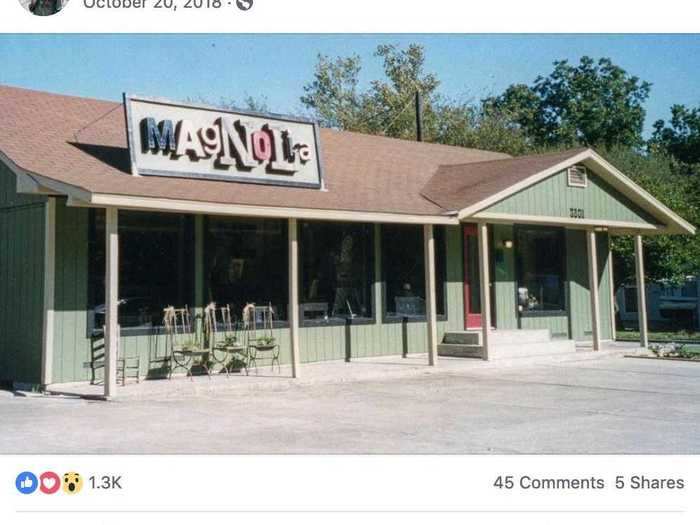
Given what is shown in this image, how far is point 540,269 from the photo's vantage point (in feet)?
50.4

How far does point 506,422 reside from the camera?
7453 millimetres

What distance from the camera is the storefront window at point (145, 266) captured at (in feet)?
33.0

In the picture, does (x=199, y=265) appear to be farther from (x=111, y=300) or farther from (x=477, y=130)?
(x=477, y=130)

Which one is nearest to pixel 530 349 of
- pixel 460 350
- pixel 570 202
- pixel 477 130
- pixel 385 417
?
pixel 460 350

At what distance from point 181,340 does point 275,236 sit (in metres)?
2.19

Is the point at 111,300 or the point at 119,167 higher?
the point at 119,167

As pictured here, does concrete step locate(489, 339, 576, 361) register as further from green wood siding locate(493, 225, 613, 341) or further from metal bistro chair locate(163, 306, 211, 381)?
metal bistro chair locate(163, 306, 211, 381)

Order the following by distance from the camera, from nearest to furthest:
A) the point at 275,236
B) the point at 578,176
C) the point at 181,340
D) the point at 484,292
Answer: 1. the point at 181,340
2. the point at 275,236
3. the point at 484,292
4. the point at 578,176

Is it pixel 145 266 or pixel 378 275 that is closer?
pixel 145 266

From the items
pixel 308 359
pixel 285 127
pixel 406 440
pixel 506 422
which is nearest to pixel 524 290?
pixel 308 359
